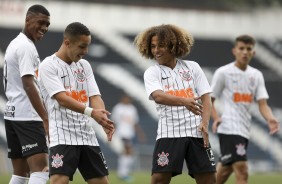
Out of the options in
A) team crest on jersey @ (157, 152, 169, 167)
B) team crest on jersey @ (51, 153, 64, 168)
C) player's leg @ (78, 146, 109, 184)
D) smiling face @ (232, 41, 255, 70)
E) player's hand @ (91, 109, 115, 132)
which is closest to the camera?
player's hand @ (91, 109, 115, 132)

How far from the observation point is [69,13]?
109ft

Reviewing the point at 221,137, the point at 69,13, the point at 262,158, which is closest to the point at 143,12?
the point at 69,13

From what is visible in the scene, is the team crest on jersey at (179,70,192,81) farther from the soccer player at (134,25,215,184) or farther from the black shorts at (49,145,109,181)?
the black shorts at (49,145,109,181)

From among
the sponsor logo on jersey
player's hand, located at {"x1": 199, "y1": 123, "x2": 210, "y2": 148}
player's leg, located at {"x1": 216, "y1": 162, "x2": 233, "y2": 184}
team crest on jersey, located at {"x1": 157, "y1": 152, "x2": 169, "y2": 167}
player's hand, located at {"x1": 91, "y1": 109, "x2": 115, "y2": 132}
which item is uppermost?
player's hand, located at {"x1": 91, "y1": 109, "x2": 115, "y2": 132}

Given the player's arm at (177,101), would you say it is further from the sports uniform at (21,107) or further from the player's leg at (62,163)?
the sports uniform at (21,107)

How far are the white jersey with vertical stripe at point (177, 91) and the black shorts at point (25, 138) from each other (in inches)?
55.7

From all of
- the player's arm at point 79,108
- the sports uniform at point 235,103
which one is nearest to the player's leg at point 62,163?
the player's arm at point 79,108

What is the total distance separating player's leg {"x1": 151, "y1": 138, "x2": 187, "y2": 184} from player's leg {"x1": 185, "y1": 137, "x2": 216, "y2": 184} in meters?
0.08

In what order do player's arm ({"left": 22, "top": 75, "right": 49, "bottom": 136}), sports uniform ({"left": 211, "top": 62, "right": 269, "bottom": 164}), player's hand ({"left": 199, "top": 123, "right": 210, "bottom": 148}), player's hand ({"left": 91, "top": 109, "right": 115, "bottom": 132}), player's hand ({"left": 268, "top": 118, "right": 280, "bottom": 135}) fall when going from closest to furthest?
player's hand ({"left": 91, "top": 109, "right": 115, "bottom": 132}) → player's hand ({"left": 199, "top": 123, "right": 210, "bottom": 148}) → player's arm ({"left": 22, "top": 75, "right": 49, "bottom": 136}) → player's hand ({"left": 268, "top": 118, "right": 280, "bottom": 135}) → sports uniform ({"left": 211, "top": 62, "right": 269, "bottom": 164})

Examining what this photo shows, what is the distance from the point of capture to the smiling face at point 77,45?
27.0ft

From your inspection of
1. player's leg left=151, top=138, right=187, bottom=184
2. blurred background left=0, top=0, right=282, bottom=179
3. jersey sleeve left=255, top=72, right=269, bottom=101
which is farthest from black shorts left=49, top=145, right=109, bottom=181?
blurred background left=0, top=0, right=282, bottom=179

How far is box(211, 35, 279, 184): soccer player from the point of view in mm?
11711

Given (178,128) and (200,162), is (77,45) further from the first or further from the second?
(200,162)

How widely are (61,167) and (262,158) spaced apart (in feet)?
78.1
